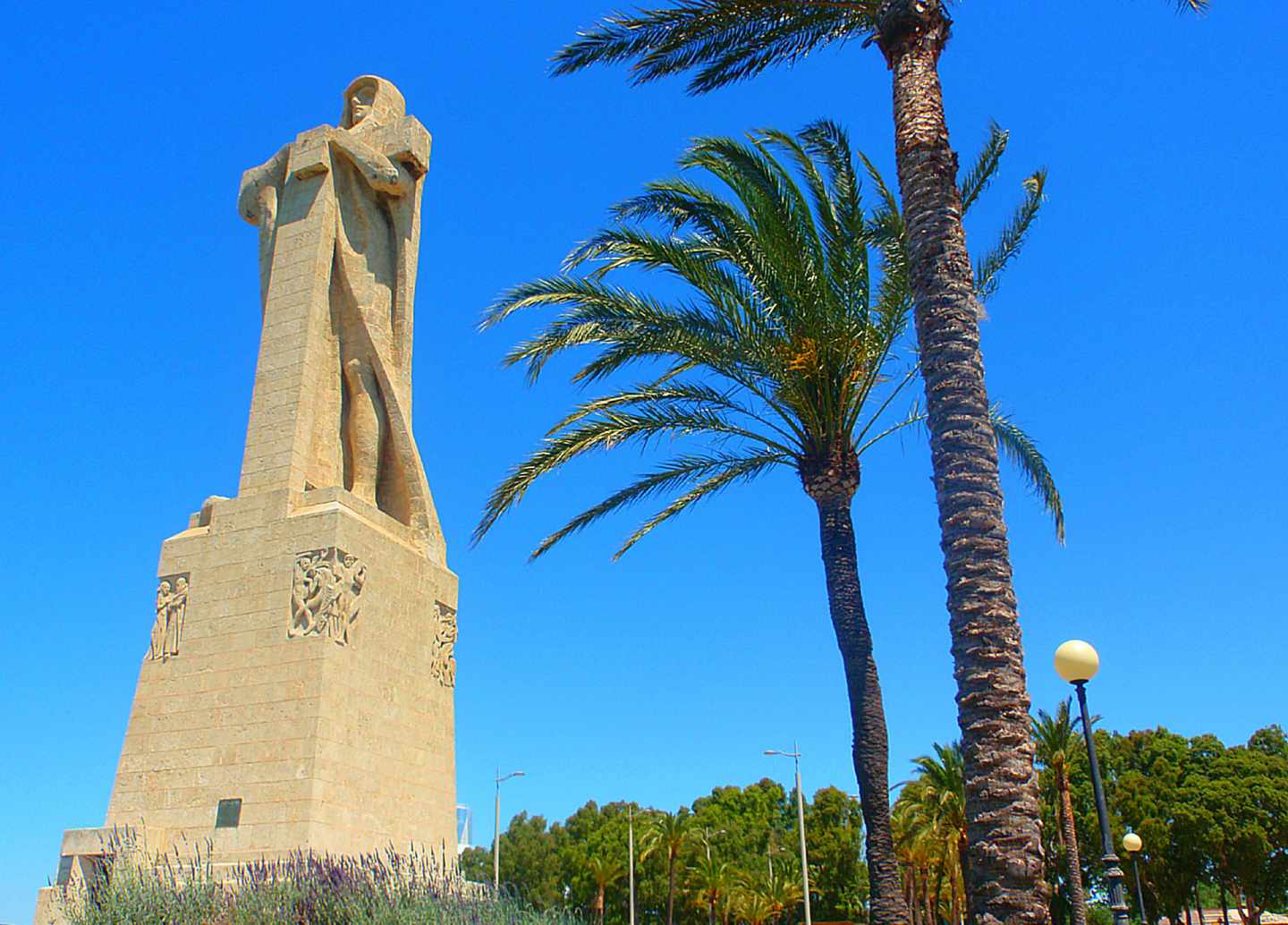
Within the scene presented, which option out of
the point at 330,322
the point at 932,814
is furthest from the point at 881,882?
the point at 932,814

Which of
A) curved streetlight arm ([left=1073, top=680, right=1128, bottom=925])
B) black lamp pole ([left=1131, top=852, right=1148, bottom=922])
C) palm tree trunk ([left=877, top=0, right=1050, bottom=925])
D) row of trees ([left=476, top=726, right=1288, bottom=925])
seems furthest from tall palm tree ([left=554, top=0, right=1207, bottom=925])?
black lamp pole ([left=1131, top=852, right=1148, bottom=922])

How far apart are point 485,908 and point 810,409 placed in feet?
19.3

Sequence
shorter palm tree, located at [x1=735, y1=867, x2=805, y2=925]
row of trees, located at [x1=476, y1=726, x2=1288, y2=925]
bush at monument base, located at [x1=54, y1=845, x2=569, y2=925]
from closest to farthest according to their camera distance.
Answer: bush at monument base, located at [x1=54, y1=845, x2=569, y2=925] < row of trees, located at [x1=476, y1=726, x2=1288, y2=925] < shorter palm tree, located at [x1=735, y1=867, x2=805, y2=925]

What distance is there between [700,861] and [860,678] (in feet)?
98.5

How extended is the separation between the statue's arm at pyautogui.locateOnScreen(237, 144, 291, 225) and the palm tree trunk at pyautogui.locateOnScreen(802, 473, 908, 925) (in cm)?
700

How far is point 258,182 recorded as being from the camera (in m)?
12.8

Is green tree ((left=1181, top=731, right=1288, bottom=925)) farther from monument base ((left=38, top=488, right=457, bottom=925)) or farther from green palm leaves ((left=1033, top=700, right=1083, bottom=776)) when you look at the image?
monument base ((left=38, top=488, right=457, bottom=925))

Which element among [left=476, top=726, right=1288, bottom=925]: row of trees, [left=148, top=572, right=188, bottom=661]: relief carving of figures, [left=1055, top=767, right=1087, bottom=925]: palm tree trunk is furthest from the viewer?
[left=476, top=726, right=1288, bottom=925]: row of trees

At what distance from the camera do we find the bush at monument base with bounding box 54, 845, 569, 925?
285 inches

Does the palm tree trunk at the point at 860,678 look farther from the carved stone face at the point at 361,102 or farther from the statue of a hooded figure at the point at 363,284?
the carved stone face at the point at 361,102

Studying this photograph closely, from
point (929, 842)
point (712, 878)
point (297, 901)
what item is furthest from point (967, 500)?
point (712, 878)

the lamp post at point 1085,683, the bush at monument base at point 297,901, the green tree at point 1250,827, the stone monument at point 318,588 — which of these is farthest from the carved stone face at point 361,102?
the green tree at point 1250,827

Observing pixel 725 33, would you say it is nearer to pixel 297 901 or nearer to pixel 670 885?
pixel 297 901

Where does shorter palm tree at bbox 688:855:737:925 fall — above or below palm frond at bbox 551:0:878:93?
below
